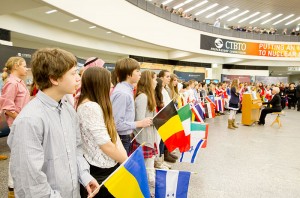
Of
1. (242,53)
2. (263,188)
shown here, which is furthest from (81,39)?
(242,53)

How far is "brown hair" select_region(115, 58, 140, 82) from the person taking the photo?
260 cm

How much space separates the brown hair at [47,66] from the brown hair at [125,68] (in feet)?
4.30

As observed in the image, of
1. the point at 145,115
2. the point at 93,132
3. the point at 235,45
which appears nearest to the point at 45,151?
the point at 93,132

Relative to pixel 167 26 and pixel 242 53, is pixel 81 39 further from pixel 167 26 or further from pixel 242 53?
pixel 242 53

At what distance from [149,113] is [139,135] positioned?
349 mm

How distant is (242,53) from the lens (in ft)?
57.8

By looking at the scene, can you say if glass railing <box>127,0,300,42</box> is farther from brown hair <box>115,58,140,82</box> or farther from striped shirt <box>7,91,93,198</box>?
striped shirt <box>7,91,93,198</box>

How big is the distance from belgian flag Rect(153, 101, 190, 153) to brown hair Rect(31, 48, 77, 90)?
5.30ft

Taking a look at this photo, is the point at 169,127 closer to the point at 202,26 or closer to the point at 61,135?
the point at 61,135

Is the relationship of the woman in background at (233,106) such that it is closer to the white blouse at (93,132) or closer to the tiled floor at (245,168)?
the tiled floor at (245,168)

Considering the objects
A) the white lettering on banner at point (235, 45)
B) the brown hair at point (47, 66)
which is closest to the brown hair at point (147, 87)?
the brown hair at point (47, 66)

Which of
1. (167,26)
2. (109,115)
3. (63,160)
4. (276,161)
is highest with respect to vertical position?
(167,26)

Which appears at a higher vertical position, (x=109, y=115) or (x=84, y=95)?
(x=84, y=95)

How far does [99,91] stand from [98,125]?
10.1 inches
